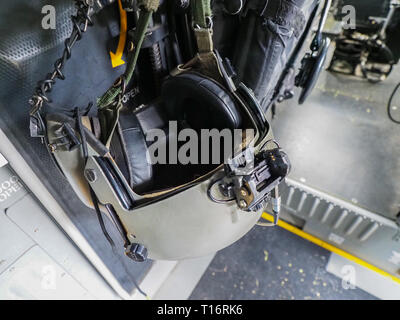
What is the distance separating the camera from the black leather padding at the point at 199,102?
0.48 meters

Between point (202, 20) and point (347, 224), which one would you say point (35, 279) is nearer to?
point (202, 20)

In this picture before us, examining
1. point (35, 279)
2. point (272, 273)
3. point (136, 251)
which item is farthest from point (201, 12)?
point (272, 273)

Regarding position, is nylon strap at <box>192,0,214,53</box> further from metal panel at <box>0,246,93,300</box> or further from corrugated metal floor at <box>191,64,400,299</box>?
corrugated metal floor at <box>191,64,400,299</box>

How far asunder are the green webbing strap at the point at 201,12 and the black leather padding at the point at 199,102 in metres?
0.09

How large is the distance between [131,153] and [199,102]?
7.1 inches

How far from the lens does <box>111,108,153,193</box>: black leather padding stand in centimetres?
49

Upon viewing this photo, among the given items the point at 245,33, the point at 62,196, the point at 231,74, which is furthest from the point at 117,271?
the point at 245,33

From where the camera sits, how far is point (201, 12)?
1.44 ft

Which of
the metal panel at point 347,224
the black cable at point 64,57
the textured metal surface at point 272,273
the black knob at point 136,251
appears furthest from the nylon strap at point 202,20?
the textured metal surface at point 272,273

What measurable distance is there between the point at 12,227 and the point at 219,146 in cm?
47

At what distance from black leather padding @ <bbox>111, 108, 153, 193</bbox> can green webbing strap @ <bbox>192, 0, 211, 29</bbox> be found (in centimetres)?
23

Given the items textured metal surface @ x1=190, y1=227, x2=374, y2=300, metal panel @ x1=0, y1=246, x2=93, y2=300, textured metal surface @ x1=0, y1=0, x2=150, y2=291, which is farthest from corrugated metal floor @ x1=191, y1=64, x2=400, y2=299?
textured metal surface @ x1=0, y1=0, x2=150, y2=291

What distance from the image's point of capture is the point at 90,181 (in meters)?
0.43

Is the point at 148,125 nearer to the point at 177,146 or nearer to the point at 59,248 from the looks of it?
the point at 177,146
